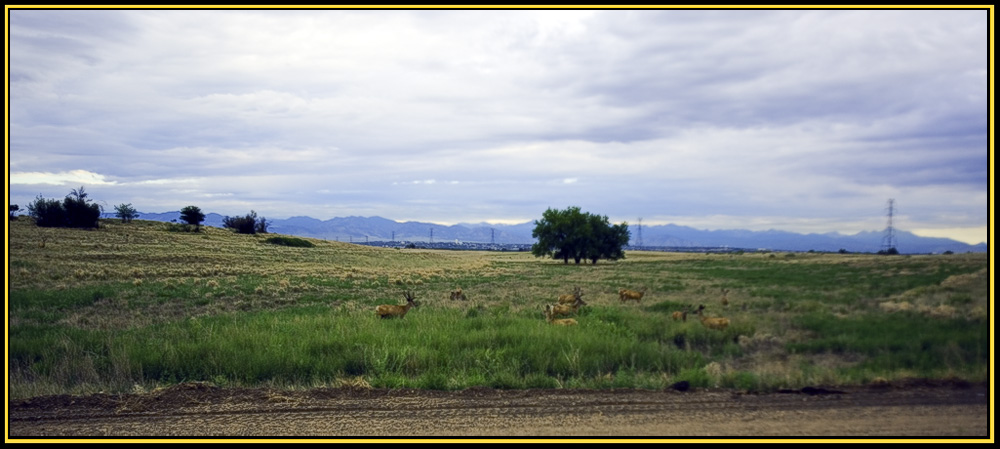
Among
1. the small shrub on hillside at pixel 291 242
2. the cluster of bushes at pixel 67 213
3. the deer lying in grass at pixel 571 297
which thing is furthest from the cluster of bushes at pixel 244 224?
the deer lying in grass at pixel 571 297

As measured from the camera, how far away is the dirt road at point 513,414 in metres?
5.29

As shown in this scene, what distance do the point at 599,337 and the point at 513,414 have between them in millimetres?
2502

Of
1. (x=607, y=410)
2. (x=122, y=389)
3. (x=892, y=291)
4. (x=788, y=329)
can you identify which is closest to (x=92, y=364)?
(x=122, y=389)

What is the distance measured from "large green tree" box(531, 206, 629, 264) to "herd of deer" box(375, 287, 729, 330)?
123 inches

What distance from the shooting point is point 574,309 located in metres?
11.0

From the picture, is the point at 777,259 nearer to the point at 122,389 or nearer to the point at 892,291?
the point at 892,291

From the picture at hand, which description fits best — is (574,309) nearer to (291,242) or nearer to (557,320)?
(557,320)

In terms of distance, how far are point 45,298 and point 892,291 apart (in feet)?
60.6

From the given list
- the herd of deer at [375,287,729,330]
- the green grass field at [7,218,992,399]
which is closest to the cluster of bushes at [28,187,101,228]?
the green grass field at [7,218,992,399]

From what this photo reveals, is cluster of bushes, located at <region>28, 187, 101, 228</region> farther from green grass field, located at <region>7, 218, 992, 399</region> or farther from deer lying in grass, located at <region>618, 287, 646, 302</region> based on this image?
deer lying in grass, located at <region>618, 287, 646, 302</region>

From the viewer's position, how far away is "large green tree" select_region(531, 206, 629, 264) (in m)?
15.2

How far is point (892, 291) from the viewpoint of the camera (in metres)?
6.04

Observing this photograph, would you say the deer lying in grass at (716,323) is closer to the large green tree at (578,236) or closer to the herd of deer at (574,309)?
the herd of deer at (574,309)

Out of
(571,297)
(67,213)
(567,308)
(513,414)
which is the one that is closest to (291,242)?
(67,213)
